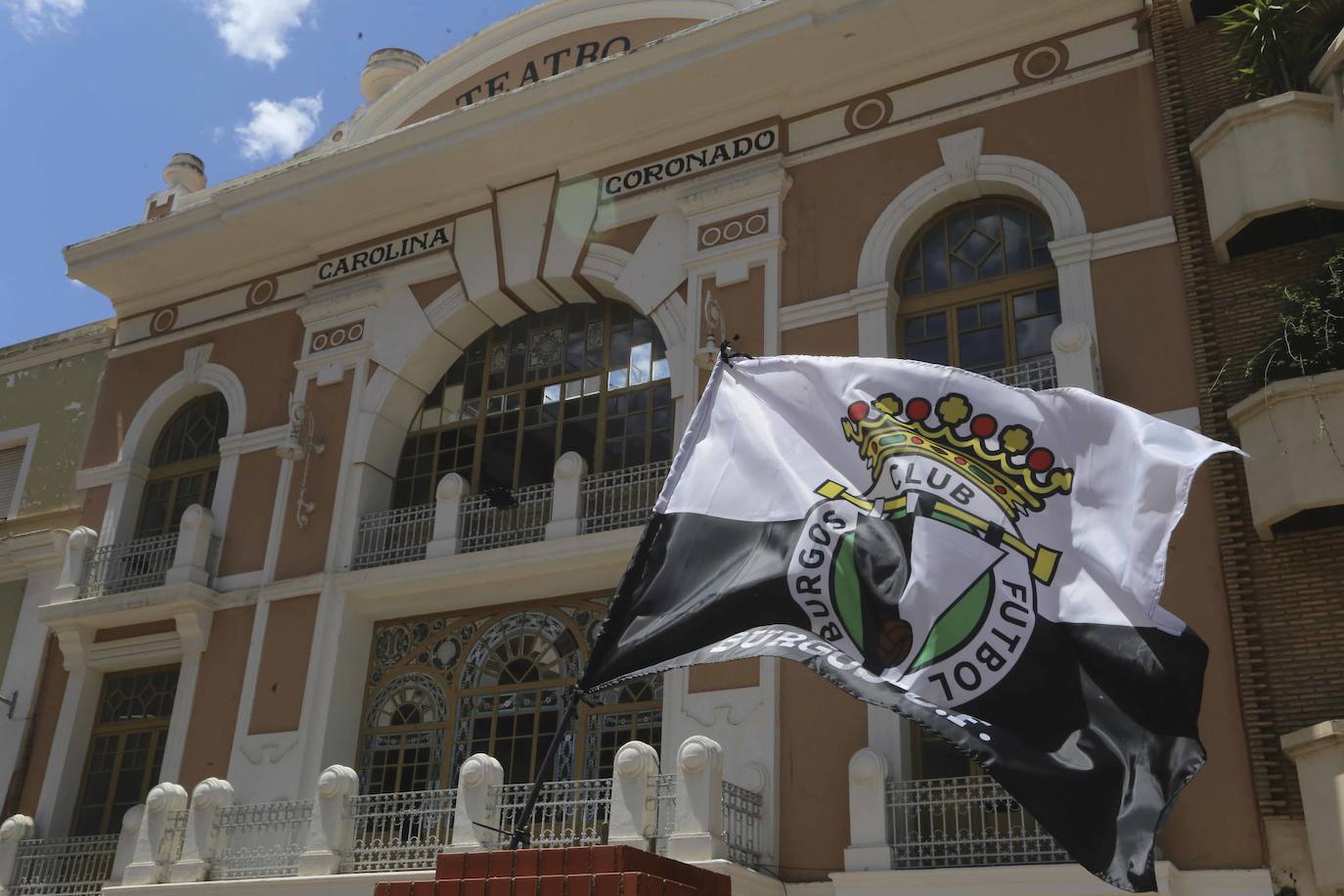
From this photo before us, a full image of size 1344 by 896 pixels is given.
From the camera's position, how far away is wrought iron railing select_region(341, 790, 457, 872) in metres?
13.9

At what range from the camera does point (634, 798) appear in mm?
12492

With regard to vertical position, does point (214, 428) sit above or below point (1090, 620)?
above

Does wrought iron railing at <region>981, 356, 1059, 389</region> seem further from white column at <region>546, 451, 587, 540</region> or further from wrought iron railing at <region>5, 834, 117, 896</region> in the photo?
wrought iron railing at <region>5, 834, 117, 896</region>

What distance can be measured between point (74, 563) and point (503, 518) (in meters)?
6.43

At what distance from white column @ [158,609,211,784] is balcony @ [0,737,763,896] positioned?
1.12 metres

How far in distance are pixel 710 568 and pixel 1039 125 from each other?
889 cm

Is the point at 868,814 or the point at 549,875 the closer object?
the point at 549,875

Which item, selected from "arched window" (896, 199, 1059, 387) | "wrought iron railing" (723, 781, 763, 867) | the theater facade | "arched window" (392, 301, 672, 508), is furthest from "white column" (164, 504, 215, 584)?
"arched window" (896, 199, 1059, 387)

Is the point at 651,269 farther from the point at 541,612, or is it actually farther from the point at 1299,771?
the point at 1299,771

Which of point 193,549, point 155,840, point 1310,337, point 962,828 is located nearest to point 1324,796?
point 962,828

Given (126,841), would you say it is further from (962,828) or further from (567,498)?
(962,828)

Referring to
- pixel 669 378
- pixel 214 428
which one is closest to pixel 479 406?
pixel 669 378

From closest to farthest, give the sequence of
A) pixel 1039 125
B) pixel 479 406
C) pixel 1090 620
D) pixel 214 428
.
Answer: pixel 1090 620 → pixel 1039 125 → pixel 479 406 → pixel 214 428

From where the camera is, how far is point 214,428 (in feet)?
65.9
